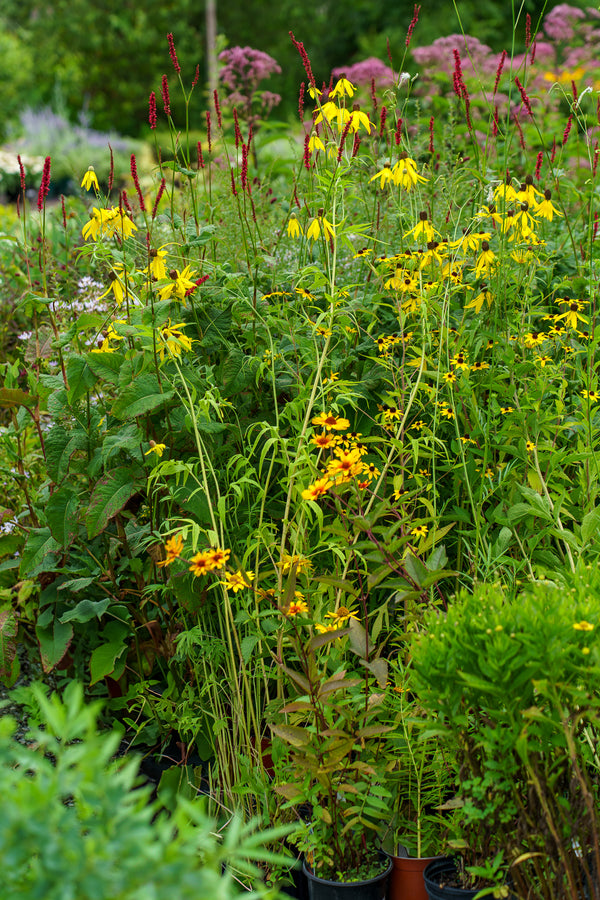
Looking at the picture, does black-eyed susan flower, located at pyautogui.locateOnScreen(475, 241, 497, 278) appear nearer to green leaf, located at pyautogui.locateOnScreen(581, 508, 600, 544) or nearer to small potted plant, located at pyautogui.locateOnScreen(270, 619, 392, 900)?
green leaf, located at pyautogui.locateOnScreen(581, 508, 600, 544)

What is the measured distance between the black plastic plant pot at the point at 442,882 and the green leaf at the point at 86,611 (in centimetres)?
92

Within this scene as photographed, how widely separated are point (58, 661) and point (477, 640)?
3.80 feet

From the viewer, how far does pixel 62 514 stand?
2.04 meters

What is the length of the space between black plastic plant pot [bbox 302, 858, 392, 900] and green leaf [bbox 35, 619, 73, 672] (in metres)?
0.78

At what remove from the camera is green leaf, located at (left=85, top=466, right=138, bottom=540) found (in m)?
1.94

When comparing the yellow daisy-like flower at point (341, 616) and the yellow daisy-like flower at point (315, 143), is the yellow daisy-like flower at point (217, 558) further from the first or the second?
the yellow daisy-like flower at point (315, 143)

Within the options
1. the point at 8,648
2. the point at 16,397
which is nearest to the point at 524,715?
the point at 8,648

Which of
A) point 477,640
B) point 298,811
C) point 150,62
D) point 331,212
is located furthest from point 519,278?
point 150,62

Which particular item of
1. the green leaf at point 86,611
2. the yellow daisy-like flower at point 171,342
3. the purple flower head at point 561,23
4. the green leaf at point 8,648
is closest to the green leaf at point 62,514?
the green leaf at point 86,611

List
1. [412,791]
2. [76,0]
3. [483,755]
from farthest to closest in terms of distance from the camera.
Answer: [76,0] < [412,791] < [483,755]

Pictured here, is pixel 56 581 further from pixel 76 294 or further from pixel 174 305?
pixel 76 294

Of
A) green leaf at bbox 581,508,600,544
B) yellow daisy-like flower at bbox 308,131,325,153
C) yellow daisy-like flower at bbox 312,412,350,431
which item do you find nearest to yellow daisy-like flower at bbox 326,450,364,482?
yellow daisy-like flower at bbox 312,412,350,431

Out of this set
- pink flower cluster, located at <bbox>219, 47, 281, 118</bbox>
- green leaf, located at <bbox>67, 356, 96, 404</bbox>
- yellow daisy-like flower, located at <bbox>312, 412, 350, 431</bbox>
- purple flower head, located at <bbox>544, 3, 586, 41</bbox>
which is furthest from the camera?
purple flower head, located at <bbox>544, 3, 586, 41</bbox>

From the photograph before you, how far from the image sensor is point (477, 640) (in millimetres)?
1288
